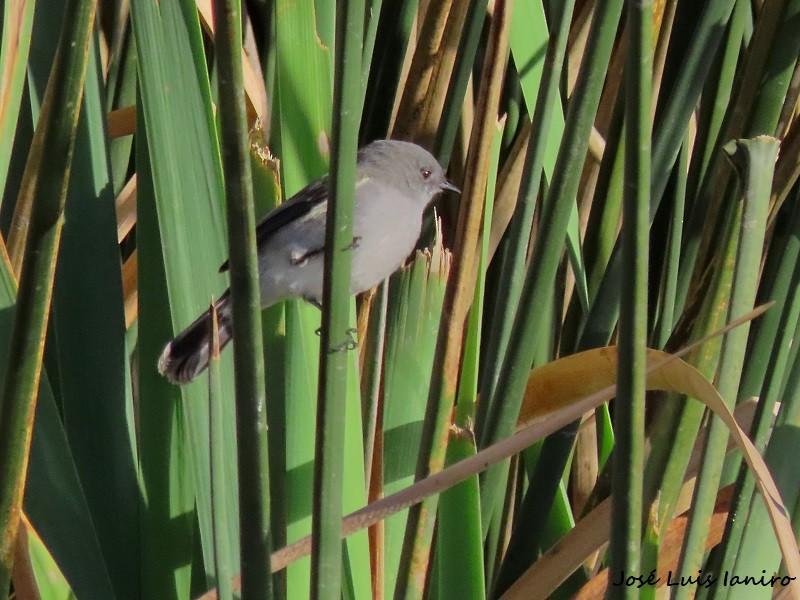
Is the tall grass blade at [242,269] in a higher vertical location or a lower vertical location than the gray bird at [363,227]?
higher

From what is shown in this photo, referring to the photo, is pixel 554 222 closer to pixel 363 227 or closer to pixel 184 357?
pixel 184 357

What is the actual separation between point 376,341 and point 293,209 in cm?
35

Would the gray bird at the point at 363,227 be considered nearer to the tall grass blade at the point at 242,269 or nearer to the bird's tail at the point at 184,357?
the bird's tail at the point at 184,357

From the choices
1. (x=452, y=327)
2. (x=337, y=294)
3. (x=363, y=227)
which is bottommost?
(x=363, y=227)

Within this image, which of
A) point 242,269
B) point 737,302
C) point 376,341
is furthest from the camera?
point 376,341

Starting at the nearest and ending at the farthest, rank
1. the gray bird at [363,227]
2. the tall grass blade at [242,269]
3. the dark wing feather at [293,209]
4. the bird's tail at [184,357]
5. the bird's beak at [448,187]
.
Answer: the tall grass blade at [242,269] → the bird's tail at [184,357] → the dark wing feather at [293,209] → the gray bird at [363,227] → the bird's beak at [448,187]

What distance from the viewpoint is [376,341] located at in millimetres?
993

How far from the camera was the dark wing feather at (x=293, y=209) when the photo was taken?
1.08 m

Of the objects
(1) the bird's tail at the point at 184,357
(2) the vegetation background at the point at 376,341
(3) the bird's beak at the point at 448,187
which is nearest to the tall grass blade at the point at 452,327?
(2) the vegetation background at the point at 376,341

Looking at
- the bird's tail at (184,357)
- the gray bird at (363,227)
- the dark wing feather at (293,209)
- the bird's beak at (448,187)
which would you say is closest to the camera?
the bird's tail at (184,357)

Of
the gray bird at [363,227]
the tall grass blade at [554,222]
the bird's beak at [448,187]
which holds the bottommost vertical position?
the gray bird at [363,227]

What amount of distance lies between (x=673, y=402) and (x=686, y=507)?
0.22 metres

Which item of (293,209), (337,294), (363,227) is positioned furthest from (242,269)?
(363,227)

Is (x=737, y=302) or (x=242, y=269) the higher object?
(x=242, y=269)
